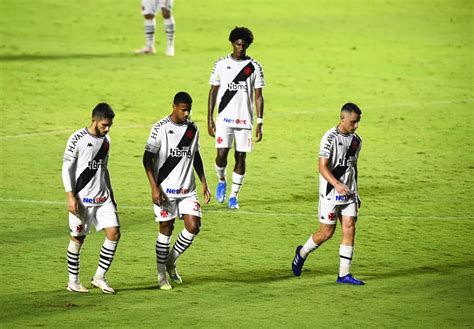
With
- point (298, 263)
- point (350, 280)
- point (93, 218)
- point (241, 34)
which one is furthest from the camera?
point (241, 34)

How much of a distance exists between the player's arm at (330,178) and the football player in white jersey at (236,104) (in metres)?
3.90

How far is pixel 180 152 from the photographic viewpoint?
1295 centimetres

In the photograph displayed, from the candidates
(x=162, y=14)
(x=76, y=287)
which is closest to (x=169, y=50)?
(x=162, y=14)

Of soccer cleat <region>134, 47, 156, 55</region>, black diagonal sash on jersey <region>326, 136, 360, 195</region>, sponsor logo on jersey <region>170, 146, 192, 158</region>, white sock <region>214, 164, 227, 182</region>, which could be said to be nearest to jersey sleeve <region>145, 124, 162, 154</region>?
sponsor logo on jersey <region>170, 146, 192, 158</region>

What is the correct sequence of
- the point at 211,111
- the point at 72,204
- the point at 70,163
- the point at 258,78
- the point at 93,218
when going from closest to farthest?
1. the point at 72,204
2. the point at 70,163
3. the point at 93,218
4. the point at 211,111
5. the point at 258,78

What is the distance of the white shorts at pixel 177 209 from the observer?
1285cm

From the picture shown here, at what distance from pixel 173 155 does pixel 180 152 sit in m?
0.08

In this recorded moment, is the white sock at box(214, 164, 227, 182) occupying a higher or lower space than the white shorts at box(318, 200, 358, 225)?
higher

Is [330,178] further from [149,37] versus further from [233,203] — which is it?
[149,37]

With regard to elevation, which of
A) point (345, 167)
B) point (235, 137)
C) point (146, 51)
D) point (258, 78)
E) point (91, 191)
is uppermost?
point (146, 51)

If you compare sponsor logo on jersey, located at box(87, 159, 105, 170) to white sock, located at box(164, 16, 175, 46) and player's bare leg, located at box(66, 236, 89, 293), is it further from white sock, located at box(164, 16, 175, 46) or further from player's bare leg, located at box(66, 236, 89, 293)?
white sock, located at box(164, 16, 175, 46)

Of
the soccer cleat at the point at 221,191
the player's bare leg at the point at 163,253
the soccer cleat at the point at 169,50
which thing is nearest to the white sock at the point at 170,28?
the soccer cleat at the point at 169,50

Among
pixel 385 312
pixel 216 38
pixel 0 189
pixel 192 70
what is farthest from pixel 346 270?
pixel 216 38

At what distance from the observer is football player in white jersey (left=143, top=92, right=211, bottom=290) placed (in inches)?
507
